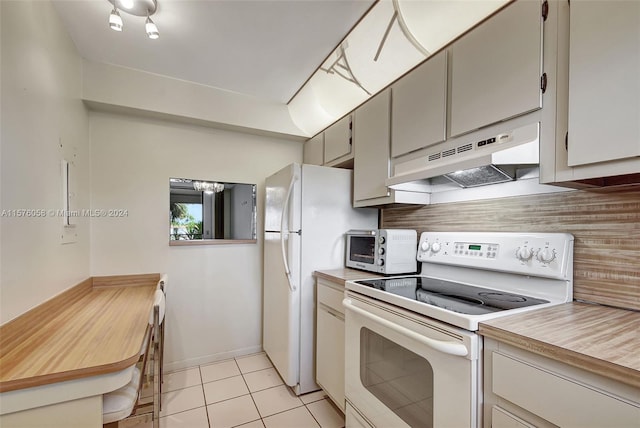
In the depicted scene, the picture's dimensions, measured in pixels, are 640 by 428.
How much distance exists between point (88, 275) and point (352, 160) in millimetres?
2203

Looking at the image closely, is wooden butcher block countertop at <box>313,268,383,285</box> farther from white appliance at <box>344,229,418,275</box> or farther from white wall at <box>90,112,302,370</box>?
white wall at <box>90,112,302,370</box>

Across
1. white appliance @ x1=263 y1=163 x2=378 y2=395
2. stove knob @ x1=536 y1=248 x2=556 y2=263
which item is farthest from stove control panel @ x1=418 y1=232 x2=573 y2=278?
white appliance @ x1=263 y1=163 x2=378 y2=395

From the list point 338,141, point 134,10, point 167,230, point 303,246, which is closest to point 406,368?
point 303,246

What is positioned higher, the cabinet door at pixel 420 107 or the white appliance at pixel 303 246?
the cabinet door at pixel 420 107

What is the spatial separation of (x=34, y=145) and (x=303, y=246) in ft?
5.05

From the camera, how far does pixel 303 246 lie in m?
2.05

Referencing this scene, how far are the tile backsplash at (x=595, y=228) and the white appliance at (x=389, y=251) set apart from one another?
20.9 inches

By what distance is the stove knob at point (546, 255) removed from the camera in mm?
1189

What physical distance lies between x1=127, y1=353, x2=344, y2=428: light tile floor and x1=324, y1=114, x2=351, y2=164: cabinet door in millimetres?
1870

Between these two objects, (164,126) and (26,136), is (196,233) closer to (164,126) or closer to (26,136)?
(164,126)

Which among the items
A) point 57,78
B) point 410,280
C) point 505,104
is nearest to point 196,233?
point 57,78

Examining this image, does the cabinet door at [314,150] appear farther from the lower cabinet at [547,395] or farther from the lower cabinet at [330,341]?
the lower cabinet at [547,395]

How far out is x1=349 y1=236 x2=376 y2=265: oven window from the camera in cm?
193

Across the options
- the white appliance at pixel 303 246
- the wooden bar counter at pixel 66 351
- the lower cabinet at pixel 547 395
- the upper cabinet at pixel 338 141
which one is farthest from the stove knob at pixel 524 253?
the wooden bar counter at pixel 66 351
